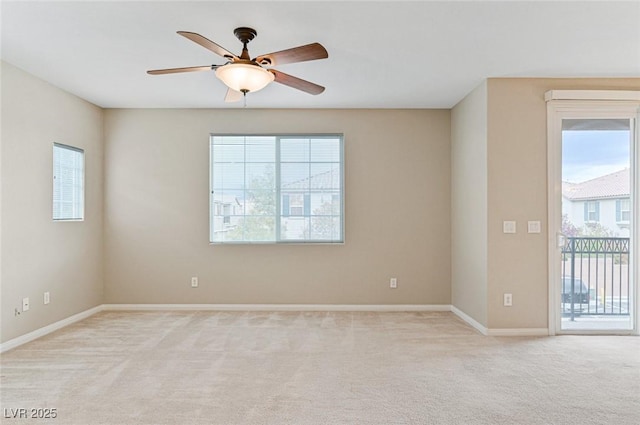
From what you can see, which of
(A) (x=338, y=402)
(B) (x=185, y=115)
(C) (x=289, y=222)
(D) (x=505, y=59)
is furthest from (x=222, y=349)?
(D) (x=505, y=59)

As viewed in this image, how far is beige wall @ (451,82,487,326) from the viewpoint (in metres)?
3.94

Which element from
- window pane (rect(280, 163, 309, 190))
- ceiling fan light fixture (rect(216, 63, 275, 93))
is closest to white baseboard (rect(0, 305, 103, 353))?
window pane (rect(280, 163, 309, 190))

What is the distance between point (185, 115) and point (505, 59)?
370 centimetres

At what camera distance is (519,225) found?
3830 mm

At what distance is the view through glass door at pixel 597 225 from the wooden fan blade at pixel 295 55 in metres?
2.91

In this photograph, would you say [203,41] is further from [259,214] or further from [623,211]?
[623,211]

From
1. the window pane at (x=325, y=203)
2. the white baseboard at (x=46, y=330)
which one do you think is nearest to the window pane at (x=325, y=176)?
the window pane at (x=325, y=203)

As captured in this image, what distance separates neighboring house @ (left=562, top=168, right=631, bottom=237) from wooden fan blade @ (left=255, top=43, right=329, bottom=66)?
9.84 ft

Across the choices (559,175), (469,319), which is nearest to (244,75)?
(559,175)

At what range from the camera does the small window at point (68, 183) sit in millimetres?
4047

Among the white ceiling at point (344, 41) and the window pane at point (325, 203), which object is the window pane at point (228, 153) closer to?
the white ceiling at point (344, 41)

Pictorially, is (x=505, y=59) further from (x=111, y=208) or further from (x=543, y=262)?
(x=111, y=208)

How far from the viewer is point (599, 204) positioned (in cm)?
386

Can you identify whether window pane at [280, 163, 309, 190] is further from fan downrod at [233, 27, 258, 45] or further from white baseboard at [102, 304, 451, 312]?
fan downrod at [233, 27, 258, 45]
